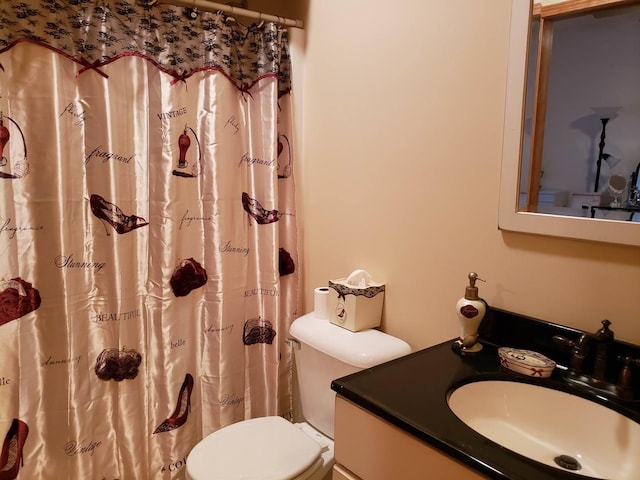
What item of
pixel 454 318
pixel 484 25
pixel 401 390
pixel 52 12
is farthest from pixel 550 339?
pixel 52 12

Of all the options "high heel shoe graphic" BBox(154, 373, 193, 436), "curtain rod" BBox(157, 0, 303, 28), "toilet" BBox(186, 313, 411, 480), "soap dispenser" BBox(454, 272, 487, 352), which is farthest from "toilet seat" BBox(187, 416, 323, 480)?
"curtain rod" BBox(157, 0, 303, 28)

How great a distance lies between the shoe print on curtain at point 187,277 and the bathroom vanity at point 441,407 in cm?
89

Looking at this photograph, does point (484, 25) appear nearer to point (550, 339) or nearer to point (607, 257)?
point (607, 257)

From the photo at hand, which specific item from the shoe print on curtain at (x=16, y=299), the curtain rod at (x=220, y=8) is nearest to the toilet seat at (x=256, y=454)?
the shoe print on curtain at (x=16, y=299)

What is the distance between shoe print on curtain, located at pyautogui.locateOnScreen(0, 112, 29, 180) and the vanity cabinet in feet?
4.04

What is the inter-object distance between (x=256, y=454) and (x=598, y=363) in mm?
1027

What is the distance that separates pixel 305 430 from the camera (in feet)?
5.33

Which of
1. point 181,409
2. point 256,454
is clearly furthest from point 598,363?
point 181,409

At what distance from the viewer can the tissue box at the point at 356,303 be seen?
152cm

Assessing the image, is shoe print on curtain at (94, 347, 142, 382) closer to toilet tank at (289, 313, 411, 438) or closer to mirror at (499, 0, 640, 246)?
toilet tank at (289, 313, 411, 438)

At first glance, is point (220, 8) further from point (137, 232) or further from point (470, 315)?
point (470, 315)

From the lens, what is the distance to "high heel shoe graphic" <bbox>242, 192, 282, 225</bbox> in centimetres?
180

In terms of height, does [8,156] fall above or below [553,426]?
above

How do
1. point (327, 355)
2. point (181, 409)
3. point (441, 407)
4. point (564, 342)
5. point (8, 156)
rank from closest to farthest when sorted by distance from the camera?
point (441, 407)
point (564, 342)
point (8, 156)
point (327, 355)
point (181, 409)
